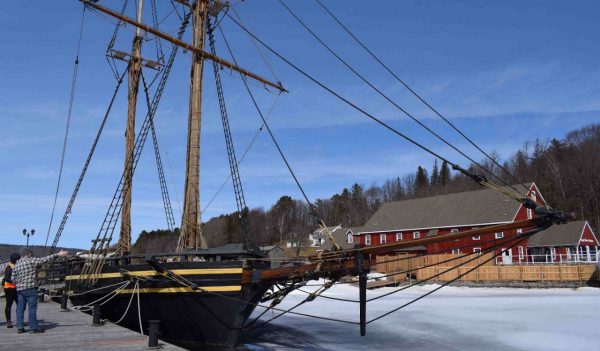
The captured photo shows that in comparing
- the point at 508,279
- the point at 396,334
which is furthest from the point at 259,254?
the point at 508,279

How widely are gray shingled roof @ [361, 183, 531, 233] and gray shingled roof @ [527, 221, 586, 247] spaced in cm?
325

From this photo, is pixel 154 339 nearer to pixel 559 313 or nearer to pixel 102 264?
pixel 102 264

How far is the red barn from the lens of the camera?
42.8 metres

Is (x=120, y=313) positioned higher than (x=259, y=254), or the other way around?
(x=259, y=254)

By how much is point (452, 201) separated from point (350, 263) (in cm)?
4314

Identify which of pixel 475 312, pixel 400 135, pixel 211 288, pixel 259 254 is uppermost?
pixel 400 135

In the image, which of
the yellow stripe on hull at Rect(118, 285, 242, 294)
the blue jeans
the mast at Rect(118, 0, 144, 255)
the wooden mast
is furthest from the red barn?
the blue jeans

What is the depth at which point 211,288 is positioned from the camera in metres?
11.5

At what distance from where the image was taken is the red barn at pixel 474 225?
42.8m

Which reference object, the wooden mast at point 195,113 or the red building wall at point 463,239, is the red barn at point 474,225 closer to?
the red building wall at point 463,239

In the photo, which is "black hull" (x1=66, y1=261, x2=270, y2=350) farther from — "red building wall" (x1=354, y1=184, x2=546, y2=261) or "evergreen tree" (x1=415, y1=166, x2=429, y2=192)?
"evergreen tree" (x1=415, y1=166, x2=429, y2=192)

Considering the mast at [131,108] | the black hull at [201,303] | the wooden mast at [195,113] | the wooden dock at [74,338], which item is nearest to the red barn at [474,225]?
the mast at [131,108]

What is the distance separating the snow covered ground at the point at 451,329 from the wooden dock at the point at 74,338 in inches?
154

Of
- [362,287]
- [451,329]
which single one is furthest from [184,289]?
[451,329]
